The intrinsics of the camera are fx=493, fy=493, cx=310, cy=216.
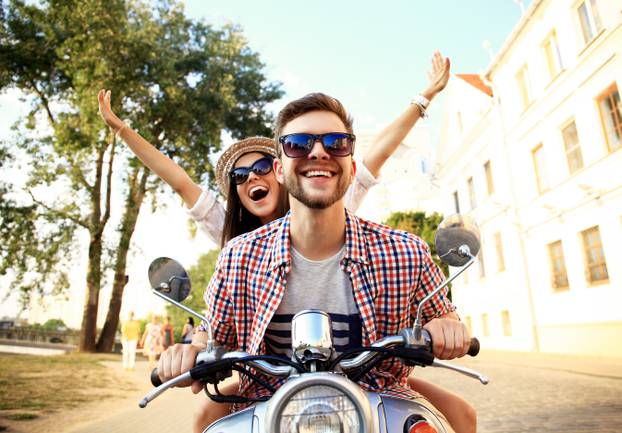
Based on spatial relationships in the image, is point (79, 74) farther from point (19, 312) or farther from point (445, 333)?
point (445, 333)

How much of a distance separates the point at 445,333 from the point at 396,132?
1962 millimetres

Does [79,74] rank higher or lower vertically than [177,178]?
higher

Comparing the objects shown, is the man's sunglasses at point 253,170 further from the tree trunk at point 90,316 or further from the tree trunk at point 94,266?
the tree trunk at point 90,316

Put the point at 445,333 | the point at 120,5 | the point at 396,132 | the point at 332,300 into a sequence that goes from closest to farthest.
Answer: the point at 445,333 < the point at 332,300 < the point at 396,132 < the point at 120,5

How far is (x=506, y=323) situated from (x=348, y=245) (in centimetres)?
1919

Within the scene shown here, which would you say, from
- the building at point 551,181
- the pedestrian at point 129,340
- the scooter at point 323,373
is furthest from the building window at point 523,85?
the scooter at point 323,373

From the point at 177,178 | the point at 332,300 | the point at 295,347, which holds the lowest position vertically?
the point at 295,347

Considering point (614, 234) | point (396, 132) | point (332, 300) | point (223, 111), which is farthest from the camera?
point (223, 111)

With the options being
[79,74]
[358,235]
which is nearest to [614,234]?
[358,235]

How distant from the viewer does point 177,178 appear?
3.48 meters

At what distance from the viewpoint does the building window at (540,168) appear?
1598cm

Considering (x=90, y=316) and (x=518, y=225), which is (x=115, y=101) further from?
(x=518, y=225)

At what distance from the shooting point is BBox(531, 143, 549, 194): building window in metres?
16.0

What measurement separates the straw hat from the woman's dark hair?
0.10 metres
